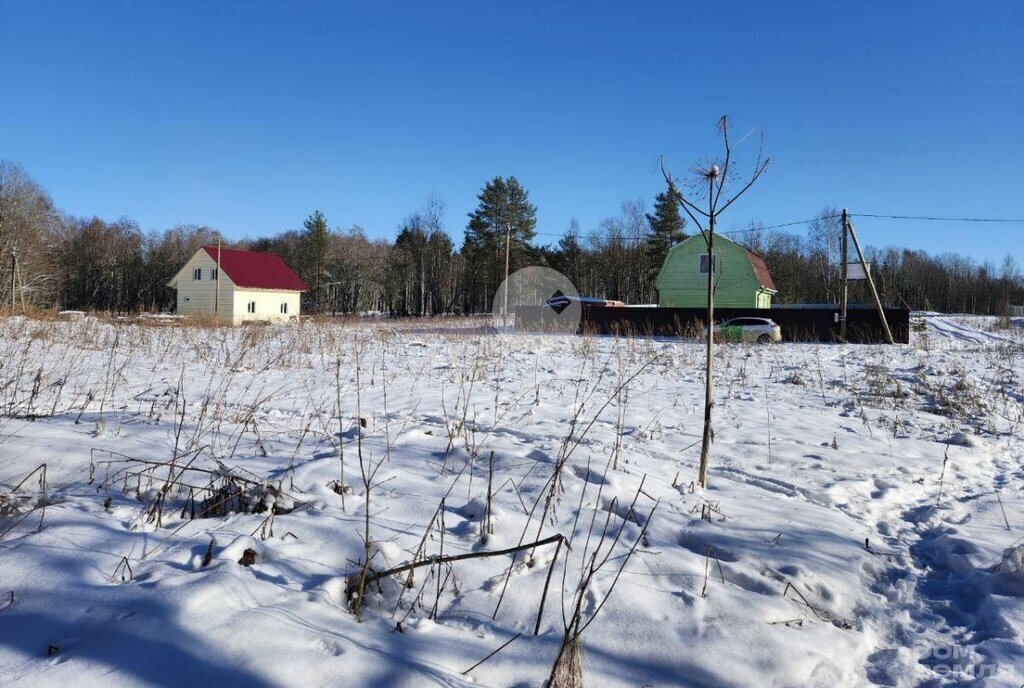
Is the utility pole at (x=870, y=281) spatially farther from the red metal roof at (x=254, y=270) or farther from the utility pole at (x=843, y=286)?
the red metal roof at (x=254, y=270)

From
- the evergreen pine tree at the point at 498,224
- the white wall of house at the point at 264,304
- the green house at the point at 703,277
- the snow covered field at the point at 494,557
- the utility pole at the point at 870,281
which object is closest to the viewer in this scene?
the snow covered field at the point at 494,557

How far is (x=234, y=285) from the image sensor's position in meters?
35.2

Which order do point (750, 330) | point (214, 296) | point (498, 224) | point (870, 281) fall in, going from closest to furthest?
point (870, 281) < point (750, 330) < point (214, 296) < point (498, 224)

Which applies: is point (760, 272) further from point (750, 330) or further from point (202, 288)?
point (202, 288)

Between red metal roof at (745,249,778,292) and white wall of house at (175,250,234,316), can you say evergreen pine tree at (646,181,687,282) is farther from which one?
white wall of house at (175,250,234,316)

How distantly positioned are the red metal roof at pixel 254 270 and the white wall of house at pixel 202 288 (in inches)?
23.1

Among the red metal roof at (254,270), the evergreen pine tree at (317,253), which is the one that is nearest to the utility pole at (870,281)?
the red metal roof at (254,270)

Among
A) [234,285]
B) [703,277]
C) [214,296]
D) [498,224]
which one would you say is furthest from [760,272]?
[214,296]

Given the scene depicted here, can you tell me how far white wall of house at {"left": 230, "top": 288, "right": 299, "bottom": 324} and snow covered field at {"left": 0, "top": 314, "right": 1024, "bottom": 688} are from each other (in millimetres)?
33496

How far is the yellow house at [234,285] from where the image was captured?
A: 1395 inches

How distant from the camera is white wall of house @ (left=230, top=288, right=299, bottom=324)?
35656 millimetres

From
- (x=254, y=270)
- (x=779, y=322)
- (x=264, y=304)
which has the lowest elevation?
(x=779, y=322)

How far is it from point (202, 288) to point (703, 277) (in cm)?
3183

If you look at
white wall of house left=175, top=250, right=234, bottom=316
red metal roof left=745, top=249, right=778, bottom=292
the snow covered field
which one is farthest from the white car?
white wall of house left=175, top=250, right=234, bottom=316
